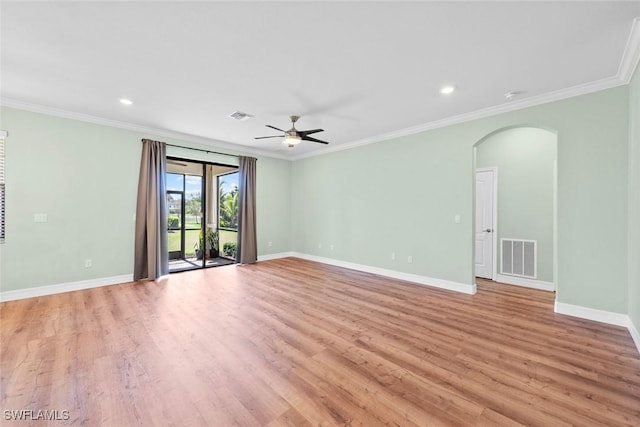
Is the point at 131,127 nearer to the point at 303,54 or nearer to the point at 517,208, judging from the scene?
the point at 303,54

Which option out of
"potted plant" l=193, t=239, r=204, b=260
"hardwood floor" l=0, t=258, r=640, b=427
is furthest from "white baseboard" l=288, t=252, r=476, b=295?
"potted plant" l=193, t=239, r=204, b=260

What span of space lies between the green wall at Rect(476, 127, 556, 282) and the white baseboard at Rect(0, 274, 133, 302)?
708cm

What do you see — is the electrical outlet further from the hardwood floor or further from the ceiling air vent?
the ceiling air vent

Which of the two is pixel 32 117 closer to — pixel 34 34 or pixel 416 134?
pixel 34 34

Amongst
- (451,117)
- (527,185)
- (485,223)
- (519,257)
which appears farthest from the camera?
(485,223)

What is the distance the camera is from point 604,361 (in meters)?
2.35

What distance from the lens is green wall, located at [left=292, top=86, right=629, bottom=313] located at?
10.3 ft

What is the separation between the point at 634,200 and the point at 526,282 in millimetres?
2436

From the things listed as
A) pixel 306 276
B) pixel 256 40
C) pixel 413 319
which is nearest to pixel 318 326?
pixel 413 319

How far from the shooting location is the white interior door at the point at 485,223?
5156 mm

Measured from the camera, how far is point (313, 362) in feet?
7.66

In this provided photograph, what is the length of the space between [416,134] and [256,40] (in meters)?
3.50

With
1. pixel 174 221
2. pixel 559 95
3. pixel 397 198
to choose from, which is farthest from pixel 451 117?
pixel 174 221

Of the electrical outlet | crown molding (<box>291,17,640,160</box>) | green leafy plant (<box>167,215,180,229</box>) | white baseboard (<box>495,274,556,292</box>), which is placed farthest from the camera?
green leafy plant (<box>167,215,180,229</box>)
